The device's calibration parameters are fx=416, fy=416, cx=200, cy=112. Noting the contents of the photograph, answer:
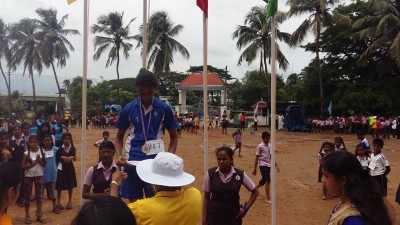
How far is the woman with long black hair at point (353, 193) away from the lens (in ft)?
7.26

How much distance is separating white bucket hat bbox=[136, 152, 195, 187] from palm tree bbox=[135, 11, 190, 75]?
3640cm

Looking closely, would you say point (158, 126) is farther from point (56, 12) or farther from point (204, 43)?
point (56, 12)

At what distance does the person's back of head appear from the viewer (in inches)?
61.4

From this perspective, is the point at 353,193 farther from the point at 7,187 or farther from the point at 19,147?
the point at 19,147

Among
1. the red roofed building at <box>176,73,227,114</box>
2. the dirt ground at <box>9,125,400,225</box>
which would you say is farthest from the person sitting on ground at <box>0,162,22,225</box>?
the red roofed building at <box>176,73,227,114</box>

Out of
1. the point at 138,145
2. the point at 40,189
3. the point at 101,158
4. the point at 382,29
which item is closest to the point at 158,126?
the point at 138,145

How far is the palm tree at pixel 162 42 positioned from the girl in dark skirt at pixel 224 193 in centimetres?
3454

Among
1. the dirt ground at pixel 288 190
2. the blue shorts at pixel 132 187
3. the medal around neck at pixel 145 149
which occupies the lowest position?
the dirt ground at pixel 288 190

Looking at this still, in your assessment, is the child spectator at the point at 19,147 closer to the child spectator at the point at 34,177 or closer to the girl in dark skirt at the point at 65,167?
the girl in dark skirt at the point at 65,167

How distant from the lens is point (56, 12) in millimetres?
41750

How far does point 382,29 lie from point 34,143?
2918 centimetres

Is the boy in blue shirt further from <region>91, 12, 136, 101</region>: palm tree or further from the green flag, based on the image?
<region>91, 12, 136, 101</region>: palm tree

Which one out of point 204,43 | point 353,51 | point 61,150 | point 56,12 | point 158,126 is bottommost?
point 61,150

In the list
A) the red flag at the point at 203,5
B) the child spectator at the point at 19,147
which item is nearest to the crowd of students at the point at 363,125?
the child spectator at the point at 19,147
